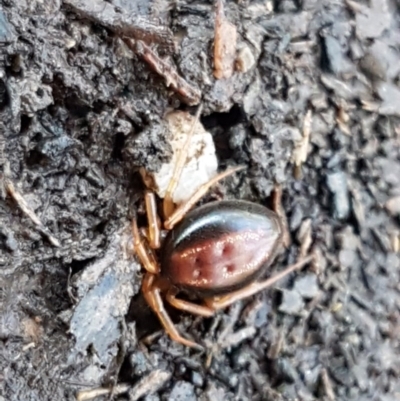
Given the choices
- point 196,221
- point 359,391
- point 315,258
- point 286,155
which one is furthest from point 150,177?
point 359,391

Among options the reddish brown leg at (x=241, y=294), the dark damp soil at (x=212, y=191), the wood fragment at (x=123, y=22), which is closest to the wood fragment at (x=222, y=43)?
the dark damp soil at (x=212, y=191)

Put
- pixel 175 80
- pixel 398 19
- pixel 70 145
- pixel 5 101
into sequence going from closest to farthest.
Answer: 1. pixel 5 101
2. pixel 70 145
3. pixel 175 80
4. pixel 398 19

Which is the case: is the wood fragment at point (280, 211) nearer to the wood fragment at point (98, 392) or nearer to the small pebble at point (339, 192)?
the small pebble at point (339, 192)

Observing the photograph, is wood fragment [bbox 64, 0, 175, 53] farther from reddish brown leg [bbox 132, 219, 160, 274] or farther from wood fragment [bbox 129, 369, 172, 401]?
wood fragment [bbox 129, 369, 172, 401]

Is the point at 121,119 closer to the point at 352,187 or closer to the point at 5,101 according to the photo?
the point at 5,101

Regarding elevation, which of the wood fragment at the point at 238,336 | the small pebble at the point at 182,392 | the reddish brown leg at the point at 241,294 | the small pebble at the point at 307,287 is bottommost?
the small pebble at the point at 182,392

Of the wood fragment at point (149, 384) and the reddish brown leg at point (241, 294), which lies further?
the reddish brown leg at point (241, 294)
